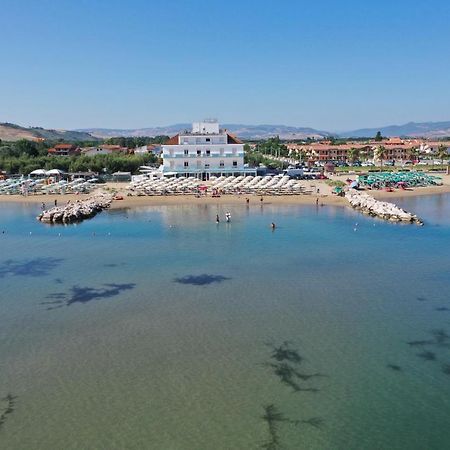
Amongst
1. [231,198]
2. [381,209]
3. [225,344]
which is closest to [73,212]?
[231,198]

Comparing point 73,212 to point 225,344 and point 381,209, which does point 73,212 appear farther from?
point 225,344

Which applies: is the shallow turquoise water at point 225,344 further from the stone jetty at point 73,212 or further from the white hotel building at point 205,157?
the white hotel building at point 205,157

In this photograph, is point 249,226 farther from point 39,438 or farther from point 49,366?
point 39,438

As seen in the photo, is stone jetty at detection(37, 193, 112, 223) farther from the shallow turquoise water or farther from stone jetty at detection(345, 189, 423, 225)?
stone jetty at detection(345, 189, 423, 225)

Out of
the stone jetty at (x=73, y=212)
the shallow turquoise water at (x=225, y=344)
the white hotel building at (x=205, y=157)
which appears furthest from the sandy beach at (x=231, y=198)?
the shallow turquoise water at (x=225, y=344)

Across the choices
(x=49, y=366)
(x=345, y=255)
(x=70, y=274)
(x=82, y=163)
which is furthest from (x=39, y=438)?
(x=82, y=163)

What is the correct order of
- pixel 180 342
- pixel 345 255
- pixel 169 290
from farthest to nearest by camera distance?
1. pixel 345 255
2. pixel 169 290
3. pixel 180 342
